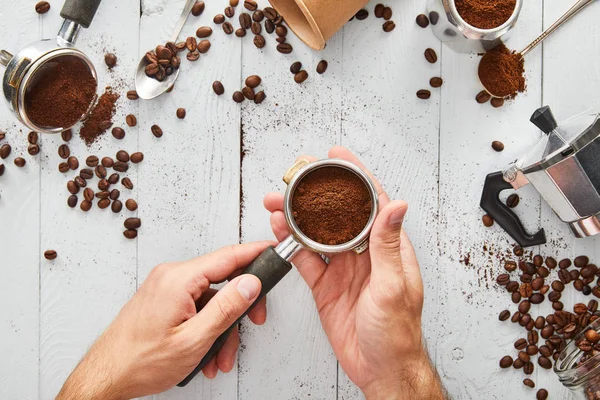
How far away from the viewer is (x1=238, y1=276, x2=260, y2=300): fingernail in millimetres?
1231

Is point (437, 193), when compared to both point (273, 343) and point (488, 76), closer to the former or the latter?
point (488, 76)

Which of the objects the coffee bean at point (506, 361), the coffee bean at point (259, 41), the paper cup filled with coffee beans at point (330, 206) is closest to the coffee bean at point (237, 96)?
the coffee bean at point (259, 41)

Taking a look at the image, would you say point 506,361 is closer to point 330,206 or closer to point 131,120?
point 330,206

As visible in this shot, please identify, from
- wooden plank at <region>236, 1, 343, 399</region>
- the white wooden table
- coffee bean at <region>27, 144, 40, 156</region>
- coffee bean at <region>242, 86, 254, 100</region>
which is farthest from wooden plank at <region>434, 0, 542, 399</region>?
coffee bean at <region>27, 144, 40, 156</region>

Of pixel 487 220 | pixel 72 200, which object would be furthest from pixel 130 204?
pixel 487 220

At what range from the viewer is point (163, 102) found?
157cm

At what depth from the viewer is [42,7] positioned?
155 centimetres

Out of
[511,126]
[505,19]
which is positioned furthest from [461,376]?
[505,19]

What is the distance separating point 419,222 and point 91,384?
37.7 inches

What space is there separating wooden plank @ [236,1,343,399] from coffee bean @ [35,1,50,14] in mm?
554

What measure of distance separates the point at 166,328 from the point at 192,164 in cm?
48

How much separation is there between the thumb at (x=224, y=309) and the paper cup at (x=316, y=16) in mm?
617

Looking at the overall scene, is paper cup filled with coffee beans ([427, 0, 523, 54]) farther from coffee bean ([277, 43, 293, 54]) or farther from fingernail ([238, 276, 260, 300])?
fingernail ([238, 276, 260, 300])

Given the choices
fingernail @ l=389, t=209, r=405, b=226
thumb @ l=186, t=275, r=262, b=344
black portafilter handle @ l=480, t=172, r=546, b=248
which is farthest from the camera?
black portafilter handle @ l=480, t=172, r=546, b=248
